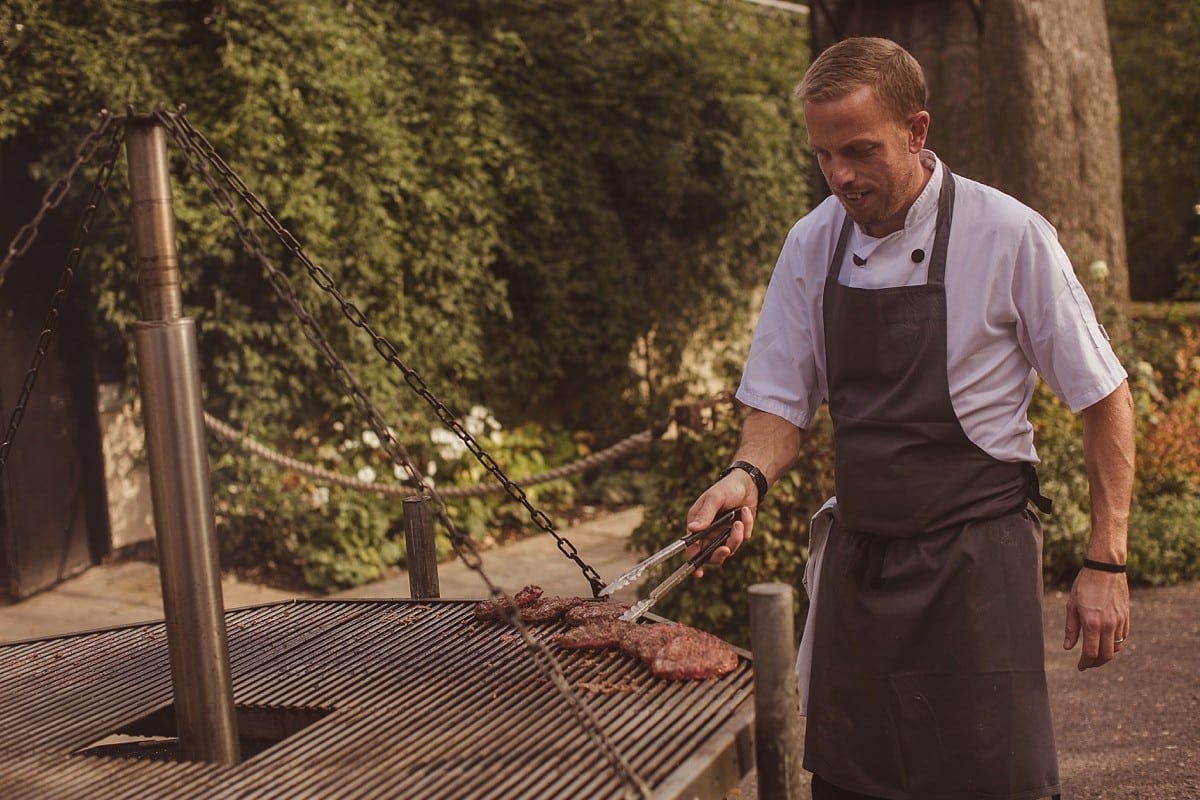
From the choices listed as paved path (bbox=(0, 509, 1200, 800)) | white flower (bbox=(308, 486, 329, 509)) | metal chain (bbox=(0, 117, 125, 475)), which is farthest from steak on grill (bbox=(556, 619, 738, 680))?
white flower (bbox=(308, 486, 329, 509))

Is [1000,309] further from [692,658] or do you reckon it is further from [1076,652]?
[1076,652]

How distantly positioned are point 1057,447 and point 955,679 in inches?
167

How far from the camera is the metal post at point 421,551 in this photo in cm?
332

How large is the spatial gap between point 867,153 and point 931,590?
842 mm

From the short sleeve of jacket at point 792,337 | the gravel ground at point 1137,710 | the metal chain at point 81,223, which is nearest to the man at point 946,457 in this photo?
the short sleeve of jacket at point 792,337

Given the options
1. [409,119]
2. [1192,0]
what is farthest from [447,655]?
[1192,0]

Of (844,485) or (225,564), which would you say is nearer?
(844,485)

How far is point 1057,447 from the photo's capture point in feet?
20.8

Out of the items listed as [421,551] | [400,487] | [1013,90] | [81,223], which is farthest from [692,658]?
[1013,90]

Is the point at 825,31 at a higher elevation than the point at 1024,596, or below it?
higher

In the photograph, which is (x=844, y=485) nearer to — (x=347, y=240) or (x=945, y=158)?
(x=347, y=240)

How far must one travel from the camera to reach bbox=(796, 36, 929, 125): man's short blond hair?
2.39 metres

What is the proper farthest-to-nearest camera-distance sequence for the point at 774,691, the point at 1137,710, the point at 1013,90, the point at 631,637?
the point at 1013,90
the point at 1137,710
the point at 631,637
the point at 774,691

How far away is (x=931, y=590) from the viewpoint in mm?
2436
